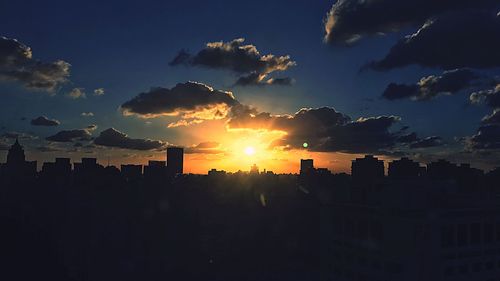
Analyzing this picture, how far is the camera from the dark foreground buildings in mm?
91250

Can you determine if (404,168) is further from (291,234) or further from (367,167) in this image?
(291,234)

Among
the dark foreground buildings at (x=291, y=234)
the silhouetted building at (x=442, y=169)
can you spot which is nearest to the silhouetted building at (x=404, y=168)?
the dark foreground buildings at (x=291, y=234)

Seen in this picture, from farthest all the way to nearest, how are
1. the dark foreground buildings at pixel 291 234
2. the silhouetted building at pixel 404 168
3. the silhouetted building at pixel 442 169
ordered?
the silhouetted building at pixel 404 168 → the silhouetted building at pixel 442 169 → the dark foreground buildings at pixel 291 234

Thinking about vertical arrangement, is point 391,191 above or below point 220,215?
above

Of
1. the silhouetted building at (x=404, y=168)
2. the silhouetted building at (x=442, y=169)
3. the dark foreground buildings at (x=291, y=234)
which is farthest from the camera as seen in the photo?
the silhouetted building at (x=404, y=168)

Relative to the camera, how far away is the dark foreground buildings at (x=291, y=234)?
91250mm

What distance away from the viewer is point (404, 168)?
17712cm

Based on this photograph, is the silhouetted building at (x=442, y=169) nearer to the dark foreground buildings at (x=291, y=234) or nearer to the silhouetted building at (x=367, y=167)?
the dark foreground buildings at (x=291, y=234)

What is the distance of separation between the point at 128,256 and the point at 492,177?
429ft

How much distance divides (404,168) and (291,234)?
47.3 m

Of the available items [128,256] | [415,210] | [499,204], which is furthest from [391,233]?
[128,256]

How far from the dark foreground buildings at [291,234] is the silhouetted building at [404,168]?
0.38m

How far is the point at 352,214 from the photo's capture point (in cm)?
10381

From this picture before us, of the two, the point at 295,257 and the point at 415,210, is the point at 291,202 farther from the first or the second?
the point at 415,210
